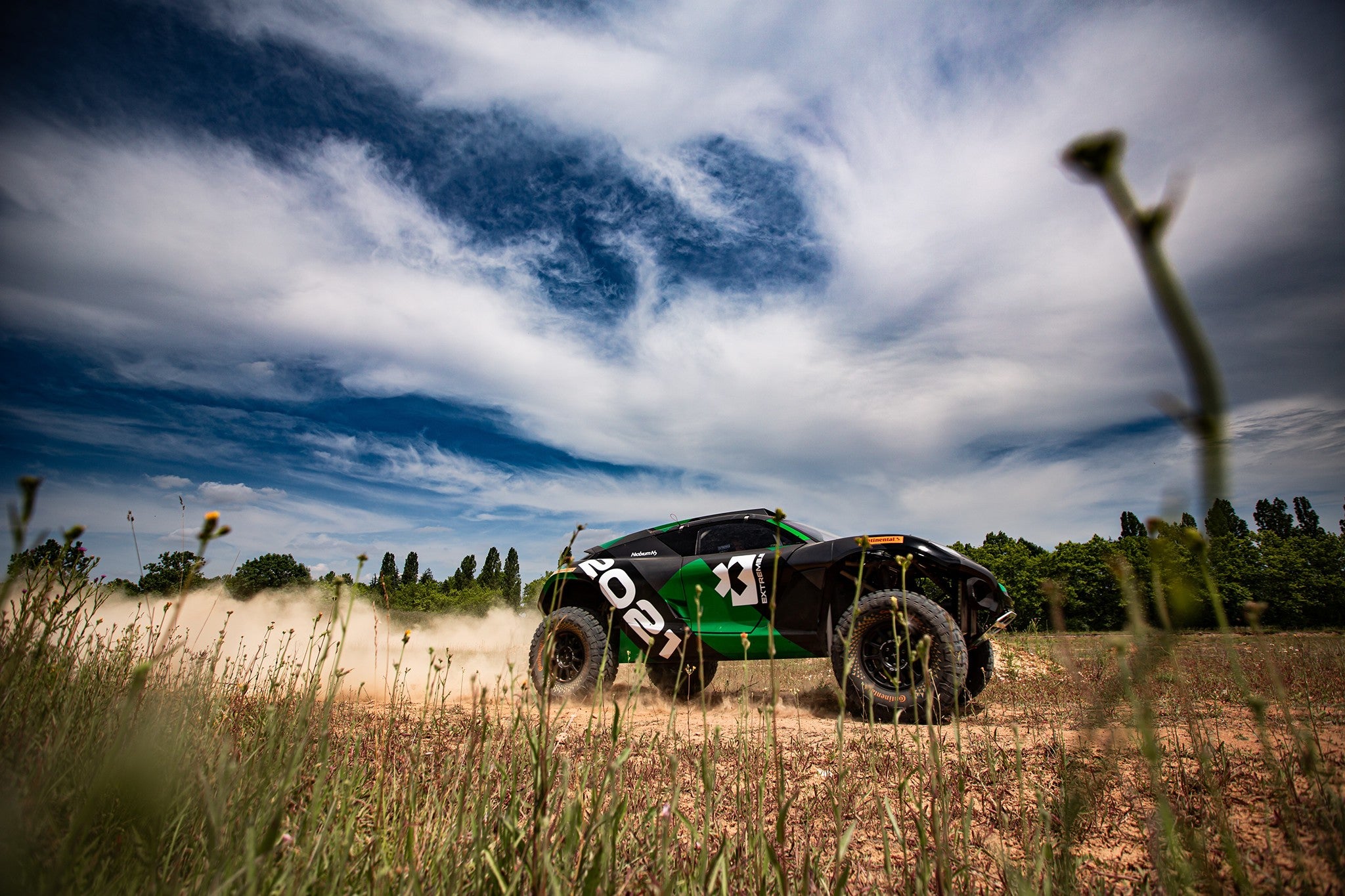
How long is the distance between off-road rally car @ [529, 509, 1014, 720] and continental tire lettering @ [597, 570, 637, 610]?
0.4 inches

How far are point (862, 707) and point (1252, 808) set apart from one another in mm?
2669

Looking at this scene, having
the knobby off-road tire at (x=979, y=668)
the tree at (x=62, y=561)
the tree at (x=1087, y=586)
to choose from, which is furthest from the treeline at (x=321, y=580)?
the tree at (x=1087, y=586)

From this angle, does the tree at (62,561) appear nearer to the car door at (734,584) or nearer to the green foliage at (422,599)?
the car door at (734,584)

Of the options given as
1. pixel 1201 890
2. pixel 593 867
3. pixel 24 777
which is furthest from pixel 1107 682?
pixel 24 777

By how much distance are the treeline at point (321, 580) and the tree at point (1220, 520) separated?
1304 mm

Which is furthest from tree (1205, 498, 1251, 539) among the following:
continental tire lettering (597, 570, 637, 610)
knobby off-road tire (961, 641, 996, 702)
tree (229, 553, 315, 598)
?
tree (229, 553, 315, 598)

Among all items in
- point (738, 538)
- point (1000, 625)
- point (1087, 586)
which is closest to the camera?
point (1000, 625)

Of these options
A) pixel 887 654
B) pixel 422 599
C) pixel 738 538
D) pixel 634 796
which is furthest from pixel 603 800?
pixel 422 599

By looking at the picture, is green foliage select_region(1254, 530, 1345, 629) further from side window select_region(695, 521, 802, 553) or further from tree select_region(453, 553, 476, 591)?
tree select_region(453, 553, 476, 591)

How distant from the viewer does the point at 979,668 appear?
6012 millimetres

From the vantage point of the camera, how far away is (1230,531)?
436mm

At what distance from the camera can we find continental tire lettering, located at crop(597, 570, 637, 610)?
6.95m

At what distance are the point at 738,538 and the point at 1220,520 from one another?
6298mm

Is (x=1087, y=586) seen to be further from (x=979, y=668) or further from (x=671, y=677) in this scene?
(x=671, y=677)
